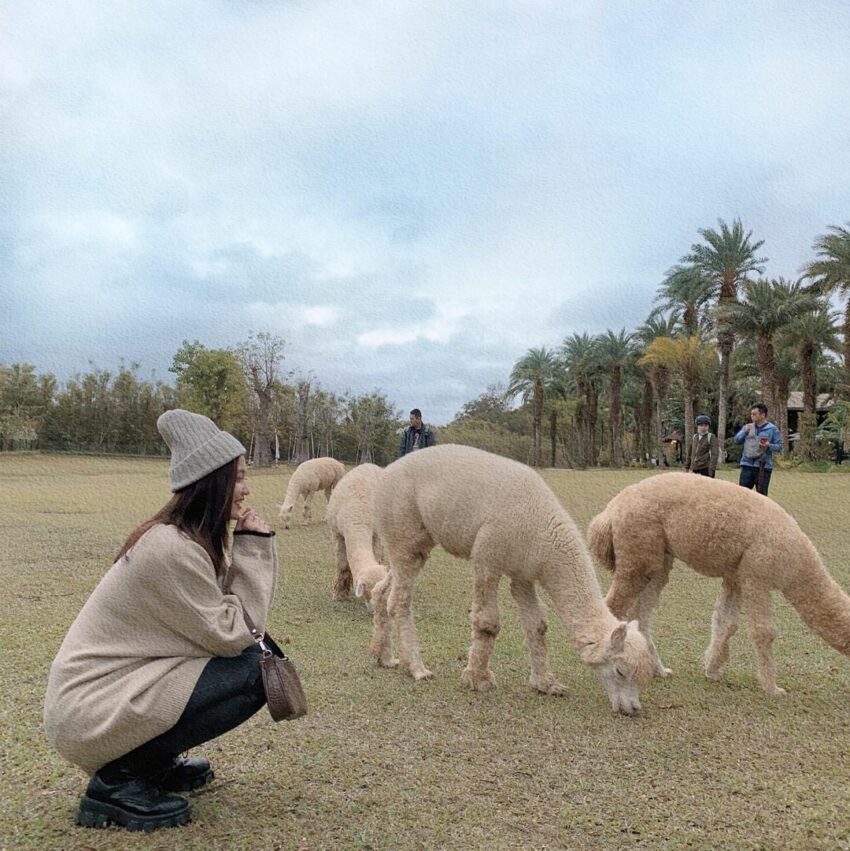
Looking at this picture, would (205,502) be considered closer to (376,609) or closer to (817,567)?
(376,609)

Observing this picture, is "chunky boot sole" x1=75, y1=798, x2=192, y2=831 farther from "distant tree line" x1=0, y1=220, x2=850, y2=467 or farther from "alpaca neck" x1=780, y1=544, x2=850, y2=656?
"distant tree line" x1=0, y1=220, x2=850, y2=467

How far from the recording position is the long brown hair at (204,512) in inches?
133

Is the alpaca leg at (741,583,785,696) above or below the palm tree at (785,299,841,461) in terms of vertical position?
below

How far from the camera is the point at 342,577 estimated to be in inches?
358

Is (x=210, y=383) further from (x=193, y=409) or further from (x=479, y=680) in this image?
(x=479, y=680)

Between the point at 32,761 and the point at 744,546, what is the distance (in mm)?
4928

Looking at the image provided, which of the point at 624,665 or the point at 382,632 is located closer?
the point at 624,665

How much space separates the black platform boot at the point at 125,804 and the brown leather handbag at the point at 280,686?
688 mm

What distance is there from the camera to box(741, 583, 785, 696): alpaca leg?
589cm

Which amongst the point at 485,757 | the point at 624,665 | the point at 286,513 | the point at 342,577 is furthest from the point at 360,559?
the point at 286,513

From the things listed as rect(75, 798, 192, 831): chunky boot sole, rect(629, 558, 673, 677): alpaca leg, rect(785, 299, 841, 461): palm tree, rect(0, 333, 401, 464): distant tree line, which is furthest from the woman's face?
rect(785, 299, 841, 461): palm tree

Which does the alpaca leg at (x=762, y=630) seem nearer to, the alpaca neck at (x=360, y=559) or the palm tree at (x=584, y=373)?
the alpaca neck at (x=360, y=559)

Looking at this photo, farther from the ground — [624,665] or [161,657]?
[161,657]

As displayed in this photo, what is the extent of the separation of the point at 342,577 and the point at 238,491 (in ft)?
18.6
